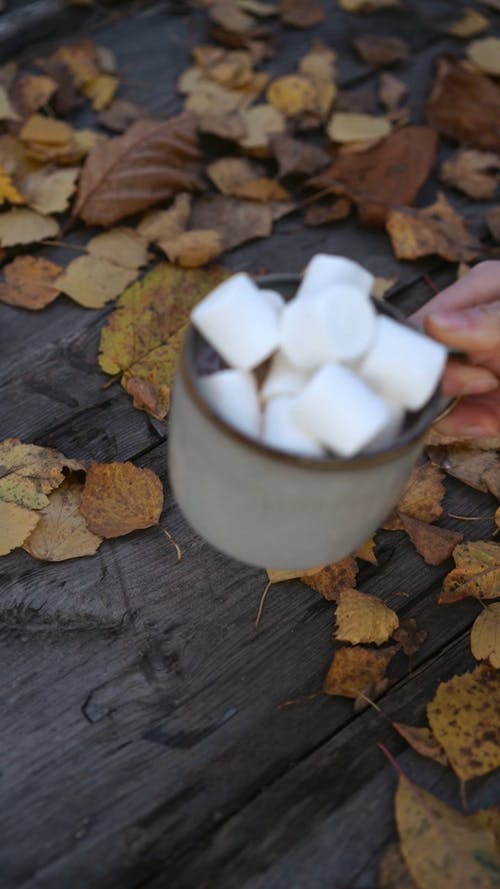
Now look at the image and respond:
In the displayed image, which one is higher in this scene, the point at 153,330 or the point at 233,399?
the point at 233,399

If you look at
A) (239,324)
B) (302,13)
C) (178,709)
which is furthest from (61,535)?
(302,13)

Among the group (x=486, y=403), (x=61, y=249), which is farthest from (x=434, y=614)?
(x=61, y=249)

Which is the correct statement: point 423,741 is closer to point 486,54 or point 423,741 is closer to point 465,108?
point 465,108

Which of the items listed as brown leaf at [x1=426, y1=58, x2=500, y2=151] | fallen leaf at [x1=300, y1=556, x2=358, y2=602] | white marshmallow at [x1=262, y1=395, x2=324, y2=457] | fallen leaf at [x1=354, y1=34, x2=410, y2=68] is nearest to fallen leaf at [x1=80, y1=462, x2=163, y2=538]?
fallen leaf at [x1=300, y1=556, x2=358, y2=602]

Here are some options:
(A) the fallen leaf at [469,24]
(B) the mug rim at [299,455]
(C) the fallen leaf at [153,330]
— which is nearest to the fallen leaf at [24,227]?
(C) the fallen leaf at [153,330]

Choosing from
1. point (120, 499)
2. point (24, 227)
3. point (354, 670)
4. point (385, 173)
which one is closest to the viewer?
point (354, 670)
